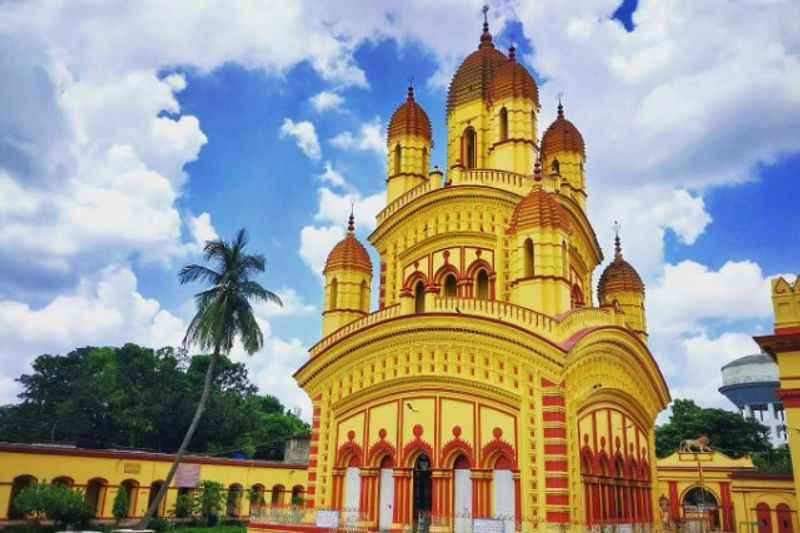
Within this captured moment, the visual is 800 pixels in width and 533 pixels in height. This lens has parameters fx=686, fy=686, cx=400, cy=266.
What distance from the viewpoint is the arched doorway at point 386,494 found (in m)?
21.9

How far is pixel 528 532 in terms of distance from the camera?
60.0 ft

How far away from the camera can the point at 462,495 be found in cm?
2058

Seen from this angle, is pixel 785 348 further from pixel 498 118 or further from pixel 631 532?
pixel 498 118

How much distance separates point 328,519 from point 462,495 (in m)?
4.32

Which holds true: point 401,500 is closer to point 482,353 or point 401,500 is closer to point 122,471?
point 482,353

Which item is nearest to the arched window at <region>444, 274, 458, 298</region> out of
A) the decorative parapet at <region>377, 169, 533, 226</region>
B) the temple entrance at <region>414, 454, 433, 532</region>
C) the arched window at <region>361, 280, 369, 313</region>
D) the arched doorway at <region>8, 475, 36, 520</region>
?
the decorative parapet at <region>377, 169, 533, 226</region>

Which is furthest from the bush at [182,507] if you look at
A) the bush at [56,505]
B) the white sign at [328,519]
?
the white sign at [328,519]

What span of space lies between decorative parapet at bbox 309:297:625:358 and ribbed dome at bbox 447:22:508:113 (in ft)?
35.2

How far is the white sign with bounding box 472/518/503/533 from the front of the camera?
18047 mm

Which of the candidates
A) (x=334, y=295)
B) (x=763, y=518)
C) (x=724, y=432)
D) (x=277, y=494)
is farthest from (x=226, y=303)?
(x=724, y=432)

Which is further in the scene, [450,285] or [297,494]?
[297,494]

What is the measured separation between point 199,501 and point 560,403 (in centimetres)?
1895

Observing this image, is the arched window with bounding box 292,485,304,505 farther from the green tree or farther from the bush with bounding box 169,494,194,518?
the green tree

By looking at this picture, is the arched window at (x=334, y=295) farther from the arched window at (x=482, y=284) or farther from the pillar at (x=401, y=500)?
the pillar at (x=401, y=500)
